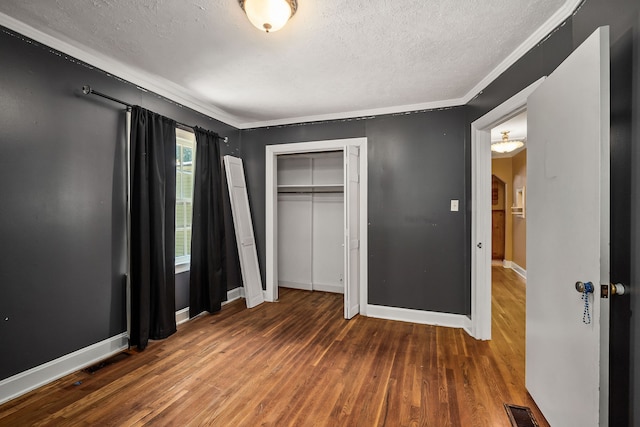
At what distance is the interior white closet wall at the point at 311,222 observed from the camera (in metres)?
4.60

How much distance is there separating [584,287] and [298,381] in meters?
1.87

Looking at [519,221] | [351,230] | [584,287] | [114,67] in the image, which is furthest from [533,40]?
[519,221]

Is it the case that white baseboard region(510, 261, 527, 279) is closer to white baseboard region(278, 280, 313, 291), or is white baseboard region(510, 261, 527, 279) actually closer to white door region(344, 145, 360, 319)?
white door region(344, 145, 360, 319)

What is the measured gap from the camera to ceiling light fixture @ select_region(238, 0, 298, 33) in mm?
1608

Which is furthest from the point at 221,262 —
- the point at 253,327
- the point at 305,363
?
the point at 305,363

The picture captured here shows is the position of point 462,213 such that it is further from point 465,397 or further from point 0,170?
point 0,170

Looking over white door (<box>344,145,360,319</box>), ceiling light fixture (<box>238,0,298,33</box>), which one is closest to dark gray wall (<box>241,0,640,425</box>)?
white door (<box>344,145,360,319</box>)

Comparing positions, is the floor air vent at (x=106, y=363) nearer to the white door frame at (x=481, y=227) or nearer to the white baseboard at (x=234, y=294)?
the white baseboard at (x=234, y=294)

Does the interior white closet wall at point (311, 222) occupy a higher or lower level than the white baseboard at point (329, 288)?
higher

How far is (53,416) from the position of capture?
6.01 ft

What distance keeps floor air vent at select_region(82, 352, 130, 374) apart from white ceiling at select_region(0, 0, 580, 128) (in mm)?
2238

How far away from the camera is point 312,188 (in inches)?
184

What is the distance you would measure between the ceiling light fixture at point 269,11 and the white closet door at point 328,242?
2.91m

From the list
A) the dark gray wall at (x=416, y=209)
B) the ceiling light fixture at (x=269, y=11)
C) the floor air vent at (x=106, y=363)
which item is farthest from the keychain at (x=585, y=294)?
the floor air vent at (x=106, y=363)
